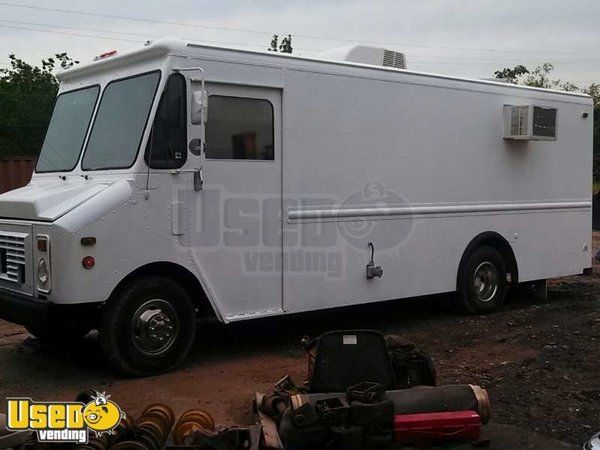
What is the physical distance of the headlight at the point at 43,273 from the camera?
18.5ft

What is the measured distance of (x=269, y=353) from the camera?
716 cm

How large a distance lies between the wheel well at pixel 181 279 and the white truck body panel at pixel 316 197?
3.0 inches

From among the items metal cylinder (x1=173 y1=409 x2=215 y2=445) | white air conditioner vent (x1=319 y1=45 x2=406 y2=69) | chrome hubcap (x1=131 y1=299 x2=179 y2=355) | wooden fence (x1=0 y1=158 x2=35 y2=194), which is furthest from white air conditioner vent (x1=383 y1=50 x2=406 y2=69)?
wooden fence (x1=0 y1=158 x2=35 y2=194)

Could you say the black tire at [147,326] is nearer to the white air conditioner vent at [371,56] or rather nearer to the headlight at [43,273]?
the headlight at [43,273]

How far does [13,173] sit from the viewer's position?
14.6 meters

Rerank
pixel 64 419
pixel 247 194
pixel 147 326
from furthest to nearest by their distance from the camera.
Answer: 1. pixel 247 194
2. pixel 147 326
3. pixel 64 419

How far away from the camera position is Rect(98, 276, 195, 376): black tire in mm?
5863

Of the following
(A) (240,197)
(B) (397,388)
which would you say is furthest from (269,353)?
(B) (397,388)

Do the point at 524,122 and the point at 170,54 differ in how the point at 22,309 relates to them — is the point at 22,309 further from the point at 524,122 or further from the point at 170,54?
the point at 524,122

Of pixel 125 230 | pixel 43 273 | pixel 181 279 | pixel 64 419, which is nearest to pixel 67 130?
pixel 125 230

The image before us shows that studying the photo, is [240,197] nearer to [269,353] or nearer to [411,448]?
[269,353]

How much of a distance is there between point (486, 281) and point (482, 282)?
7cm

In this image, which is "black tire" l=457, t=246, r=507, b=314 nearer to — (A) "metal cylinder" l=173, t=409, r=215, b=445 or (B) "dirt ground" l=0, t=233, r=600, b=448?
(B) "dirt ground" l=0, t=233, r=600, b=448

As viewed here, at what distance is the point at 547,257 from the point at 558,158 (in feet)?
4.43
